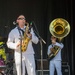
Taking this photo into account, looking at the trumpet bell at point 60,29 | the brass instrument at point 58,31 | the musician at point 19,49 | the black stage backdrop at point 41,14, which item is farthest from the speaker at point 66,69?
the musician at point 19,49

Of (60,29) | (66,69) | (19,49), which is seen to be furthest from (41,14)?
(19,49)

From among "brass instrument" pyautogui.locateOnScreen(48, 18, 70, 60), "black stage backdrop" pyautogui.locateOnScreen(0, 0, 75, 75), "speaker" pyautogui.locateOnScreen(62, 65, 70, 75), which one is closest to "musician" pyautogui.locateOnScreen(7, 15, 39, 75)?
"brass instrument" pyautogui.locateOnScreen(48, 18, 70, 60)

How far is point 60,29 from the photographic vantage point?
930 cm

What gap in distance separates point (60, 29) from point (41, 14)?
1.52 meters

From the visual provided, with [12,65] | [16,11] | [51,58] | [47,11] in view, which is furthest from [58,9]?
[12,65]

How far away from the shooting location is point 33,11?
1063 centimetres

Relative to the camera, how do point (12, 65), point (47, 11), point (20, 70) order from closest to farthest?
point (20, 70)
point (12, 65)
point (47, 11)

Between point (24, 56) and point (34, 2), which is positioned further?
point (34, 2)

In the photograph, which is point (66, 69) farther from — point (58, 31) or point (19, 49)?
point (19, 49)

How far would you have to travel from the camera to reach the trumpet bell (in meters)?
9.12

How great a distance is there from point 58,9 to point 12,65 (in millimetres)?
2796

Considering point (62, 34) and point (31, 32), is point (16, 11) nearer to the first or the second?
point (62, 34)

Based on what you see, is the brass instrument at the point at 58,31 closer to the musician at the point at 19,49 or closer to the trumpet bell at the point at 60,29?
the trumpet bell at the point at 60,29

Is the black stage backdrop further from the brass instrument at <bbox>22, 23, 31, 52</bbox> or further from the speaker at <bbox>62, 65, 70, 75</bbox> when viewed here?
the brass instrument at <bbox>22, 23, 31, 52</bbox>
